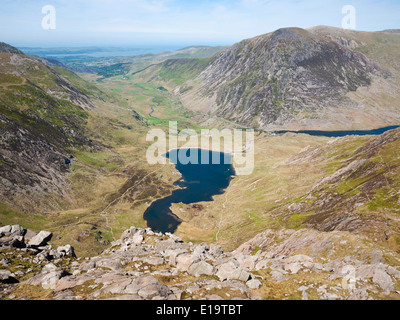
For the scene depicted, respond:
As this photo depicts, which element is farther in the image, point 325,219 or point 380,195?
point 325,219

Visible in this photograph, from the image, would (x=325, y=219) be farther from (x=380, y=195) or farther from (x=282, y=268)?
(x=282, y=268)

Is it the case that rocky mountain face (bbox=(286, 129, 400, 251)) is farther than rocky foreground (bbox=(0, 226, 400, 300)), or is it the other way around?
rocky mountain face (bbox=(286, 129, 400, 251))

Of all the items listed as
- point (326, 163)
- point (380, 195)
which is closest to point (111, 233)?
point (380, 195)

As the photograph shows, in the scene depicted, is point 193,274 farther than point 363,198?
No

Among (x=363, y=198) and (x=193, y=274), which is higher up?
(x=363, y=198)

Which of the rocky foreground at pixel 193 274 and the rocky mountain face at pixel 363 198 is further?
the rocky mountain face at pixel 363 198
